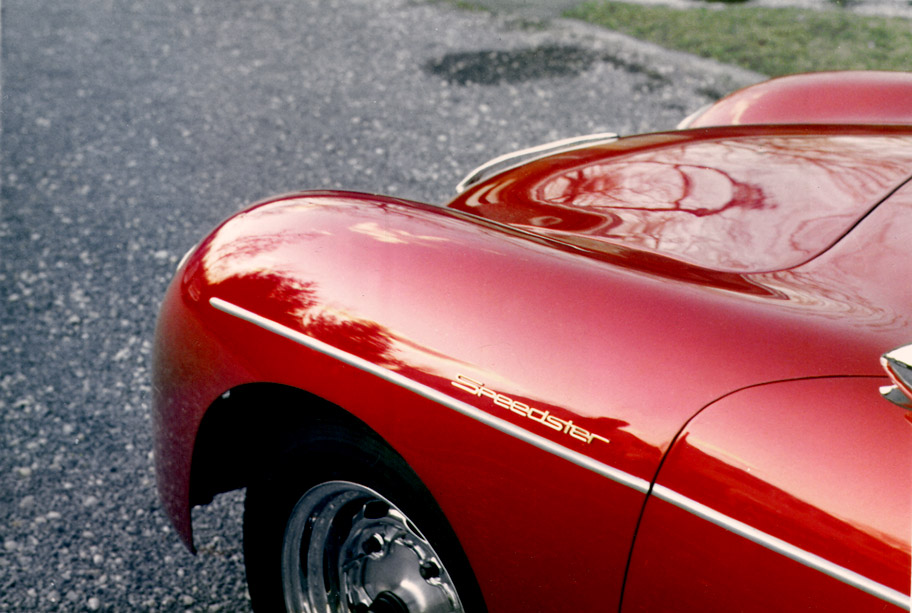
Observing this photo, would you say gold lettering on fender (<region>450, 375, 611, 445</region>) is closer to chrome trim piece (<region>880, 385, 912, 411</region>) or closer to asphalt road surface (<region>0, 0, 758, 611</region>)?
chrome trim piece (<region>880, 385, 912, 411</region>)

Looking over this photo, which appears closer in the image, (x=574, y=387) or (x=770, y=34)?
(x=574, y=387)

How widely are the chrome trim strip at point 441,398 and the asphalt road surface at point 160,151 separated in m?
1.00

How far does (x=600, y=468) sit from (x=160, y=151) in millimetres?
4231

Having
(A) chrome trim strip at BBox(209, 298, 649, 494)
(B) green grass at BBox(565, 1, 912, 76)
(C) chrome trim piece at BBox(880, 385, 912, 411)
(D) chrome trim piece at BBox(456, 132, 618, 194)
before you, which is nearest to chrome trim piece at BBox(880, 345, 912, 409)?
(C) chrome trim piece at BBox(880, 385, 912, 411)

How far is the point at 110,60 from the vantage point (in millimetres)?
5957

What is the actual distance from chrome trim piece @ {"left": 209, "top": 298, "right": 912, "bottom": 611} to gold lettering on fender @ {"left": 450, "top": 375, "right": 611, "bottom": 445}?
0.02 m

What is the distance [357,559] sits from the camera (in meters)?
1.85

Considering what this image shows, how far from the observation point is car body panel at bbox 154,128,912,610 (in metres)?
1.23

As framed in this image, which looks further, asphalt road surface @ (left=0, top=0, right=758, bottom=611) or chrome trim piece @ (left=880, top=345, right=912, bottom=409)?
asphalt road surface @ (left=0, top=0, right=758, bottom=611)

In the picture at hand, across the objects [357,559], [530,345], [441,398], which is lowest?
[357,559]

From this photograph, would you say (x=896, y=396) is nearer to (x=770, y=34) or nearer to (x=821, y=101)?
(x=821, y=101)

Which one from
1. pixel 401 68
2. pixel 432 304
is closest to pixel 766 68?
pixel 401 68

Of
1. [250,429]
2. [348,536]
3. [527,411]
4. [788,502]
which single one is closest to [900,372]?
[788,502]

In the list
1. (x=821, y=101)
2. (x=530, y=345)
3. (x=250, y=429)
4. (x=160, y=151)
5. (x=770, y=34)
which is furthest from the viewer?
(x=770, y=34)
